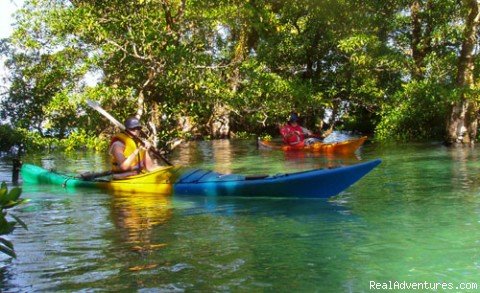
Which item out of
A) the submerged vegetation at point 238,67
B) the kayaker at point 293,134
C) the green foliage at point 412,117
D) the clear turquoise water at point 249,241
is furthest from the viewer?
the green foliage at point 412,117

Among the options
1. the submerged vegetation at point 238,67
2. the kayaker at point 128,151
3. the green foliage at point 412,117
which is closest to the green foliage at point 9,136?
the submerged vegetation at point 238,67

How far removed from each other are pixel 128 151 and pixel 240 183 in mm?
1920

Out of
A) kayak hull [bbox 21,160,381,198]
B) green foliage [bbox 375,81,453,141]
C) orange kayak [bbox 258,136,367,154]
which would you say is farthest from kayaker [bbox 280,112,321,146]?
kayak hull [bbox 21,160,381,198]

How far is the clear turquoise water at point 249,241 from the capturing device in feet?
13.0

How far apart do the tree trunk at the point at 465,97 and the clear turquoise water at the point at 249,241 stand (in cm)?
805

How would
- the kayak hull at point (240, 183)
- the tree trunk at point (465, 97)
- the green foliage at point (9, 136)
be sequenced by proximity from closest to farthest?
the kayak hull at point (240, 183), the tree trunk at point (465, 97), the green foliage at point (9, 136)

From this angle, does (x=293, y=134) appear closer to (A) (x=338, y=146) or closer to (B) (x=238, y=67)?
(A) (x=338, y=146)

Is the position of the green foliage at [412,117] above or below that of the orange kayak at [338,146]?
above

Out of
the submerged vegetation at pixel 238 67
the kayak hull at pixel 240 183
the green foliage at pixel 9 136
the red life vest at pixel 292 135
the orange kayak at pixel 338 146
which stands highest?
the submerged vegetation at pixel 238 67

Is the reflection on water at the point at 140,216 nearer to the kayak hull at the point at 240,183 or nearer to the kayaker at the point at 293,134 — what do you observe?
the kayak hull at the point at 240,183

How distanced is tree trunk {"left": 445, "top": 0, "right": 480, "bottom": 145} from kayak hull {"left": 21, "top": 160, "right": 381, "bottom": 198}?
1026 cm

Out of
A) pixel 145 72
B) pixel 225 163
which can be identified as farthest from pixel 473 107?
pixel 145 72

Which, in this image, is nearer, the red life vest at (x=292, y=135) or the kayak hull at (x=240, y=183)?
the kayak hull at (x=240, y=183)

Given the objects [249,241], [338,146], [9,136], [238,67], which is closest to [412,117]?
[338,146]
